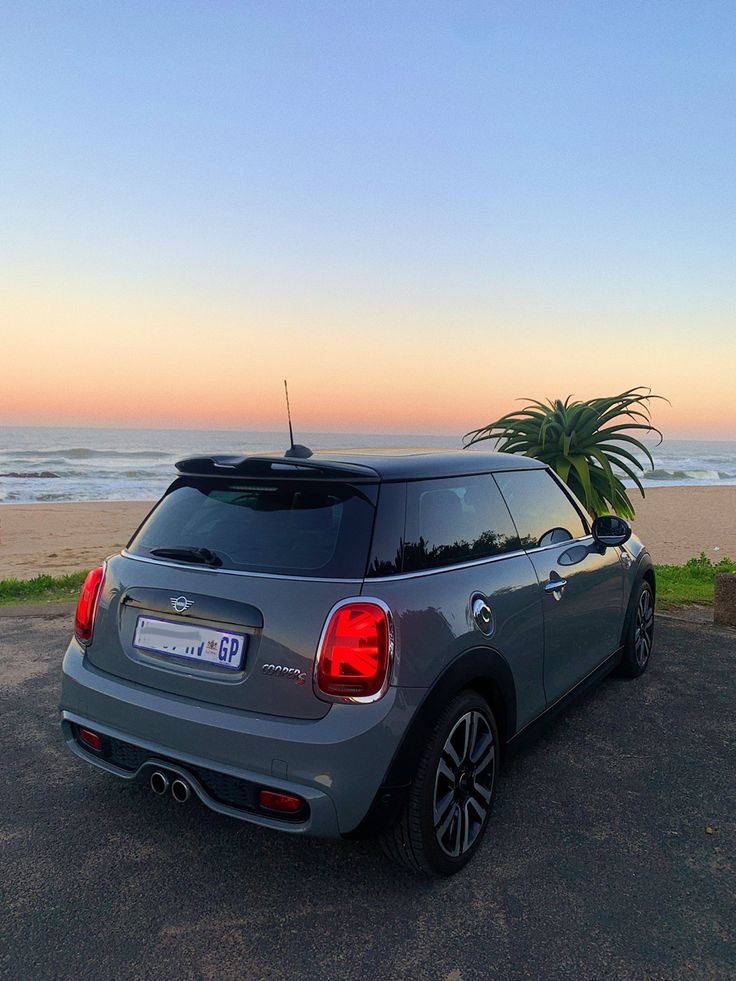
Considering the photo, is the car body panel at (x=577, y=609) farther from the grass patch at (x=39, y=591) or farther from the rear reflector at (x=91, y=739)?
the grass patch at (x=39, y=591)

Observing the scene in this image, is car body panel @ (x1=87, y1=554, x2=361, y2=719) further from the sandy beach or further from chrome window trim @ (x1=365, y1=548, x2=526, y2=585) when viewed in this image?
the sandy beach

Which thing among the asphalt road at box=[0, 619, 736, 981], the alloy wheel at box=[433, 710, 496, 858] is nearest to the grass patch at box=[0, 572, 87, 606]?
the asphalt road at box=[0, 619, 736, 981]

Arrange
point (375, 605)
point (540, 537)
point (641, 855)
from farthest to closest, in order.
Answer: point (540, 537) < point (641, 855) < point (375, 605)

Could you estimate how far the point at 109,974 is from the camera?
2.12 meters

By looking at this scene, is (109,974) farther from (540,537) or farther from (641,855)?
(540,537)

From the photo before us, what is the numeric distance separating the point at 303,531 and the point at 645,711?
9.19ft

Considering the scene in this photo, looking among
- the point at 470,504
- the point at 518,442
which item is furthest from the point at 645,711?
the point at 518,442

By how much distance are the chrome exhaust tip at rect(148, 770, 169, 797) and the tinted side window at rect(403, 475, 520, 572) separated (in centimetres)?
113

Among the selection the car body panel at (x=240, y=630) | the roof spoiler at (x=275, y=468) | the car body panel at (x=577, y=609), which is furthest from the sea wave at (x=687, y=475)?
the car body panel at (x=240, y=630)

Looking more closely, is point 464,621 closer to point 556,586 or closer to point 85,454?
point 556,586

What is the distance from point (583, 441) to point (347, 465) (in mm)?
5791

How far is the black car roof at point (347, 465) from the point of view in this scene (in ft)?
8.70

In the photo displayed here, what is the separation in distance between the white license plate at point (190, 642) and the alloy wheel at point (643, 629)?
125 inches

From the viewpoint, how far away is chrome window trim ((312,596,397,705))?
231 centimetres
